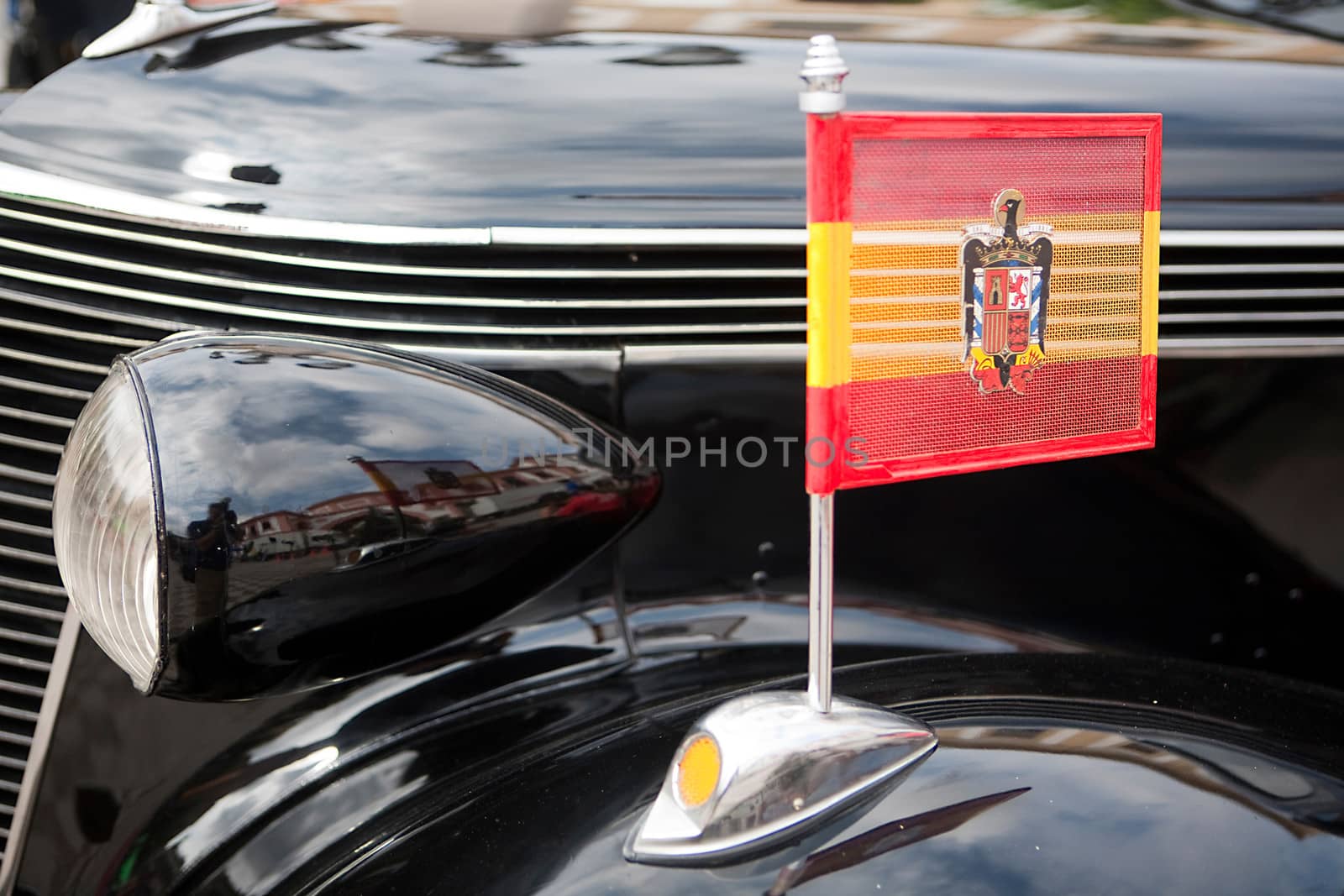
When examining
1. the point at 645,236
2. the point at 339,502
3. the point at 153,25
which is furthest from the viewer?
the point at 153,25

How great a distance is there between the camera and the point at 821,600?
94cm

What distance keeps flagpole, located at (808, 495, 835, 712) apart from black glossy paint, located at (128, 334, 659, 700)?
0.36 m

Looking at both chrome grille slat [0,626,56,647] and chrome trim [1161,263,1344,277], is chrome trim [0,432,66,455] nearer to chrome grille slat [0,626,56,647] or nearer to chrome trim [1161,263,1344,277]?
chrome grille slat [0,626,56,647]

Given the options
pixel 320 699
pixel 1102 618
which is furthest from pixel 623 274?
pixel 1102 618

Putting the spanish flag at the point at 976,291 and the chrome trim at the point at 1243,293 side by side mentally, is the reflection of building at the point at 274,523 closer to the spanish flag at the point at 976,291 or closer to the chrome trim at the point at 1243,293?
the spanish flag at the point at 976,291

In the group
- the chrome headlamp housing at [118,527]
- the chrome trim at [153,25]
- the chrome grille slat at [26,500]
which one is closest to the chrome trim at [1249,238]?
the chrome headlamp housing at [118,527]

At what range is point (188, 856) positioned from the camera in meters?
1.25

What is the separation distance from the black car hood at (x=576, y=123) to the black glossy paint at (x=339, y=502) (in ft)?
0.90

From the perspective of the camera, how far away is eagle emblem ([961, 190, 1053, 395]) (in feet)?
3.33

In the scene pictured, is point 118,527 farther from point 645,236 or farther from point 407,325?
point 645,236

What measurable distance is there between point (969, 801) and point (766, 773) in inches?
6.9

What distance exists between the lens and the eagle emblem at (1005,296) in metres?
1.02

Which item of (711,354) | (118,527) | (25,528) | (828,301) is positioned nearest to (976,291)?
(828,301)

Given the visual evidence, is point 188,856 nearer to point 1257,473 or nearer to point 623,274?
point 623,274
